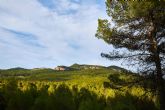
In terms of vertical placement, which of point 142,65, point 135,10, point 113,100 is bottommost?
point 113,100

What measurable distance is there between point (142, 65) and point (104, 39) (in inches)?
153

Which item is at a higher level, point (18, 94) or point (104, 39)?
point (104, 39)

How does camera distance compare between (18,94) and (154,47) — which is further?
(18,94)

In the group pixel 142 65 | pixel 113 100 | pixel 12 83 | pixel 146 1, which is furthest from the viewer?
pixel 113 100

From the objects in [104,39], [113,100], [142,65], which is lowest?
[113,100]

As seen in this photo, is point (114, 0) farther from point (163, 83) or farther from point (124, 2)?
point (163, 83)

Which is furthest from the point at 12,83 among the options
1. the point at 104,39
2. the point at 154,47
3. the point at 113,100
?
the point at 154,47

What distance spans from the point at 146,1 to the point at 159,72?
561 centimetres

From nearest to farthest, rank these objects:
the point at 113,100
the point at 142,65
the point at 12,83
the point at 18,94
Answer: the point at 142,65, the point at 18,94, the point at 12,83, the point at 113,100

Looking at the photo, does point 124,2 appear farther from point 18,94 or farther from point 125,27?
point 18,94

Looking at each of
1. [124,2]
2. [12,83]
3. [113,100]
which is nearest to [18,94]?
[12,83]

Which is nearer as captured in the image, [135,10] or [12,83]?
[135,10]

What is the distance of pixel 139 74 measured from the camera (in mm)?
26859

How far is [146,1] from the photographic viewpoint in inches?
998
